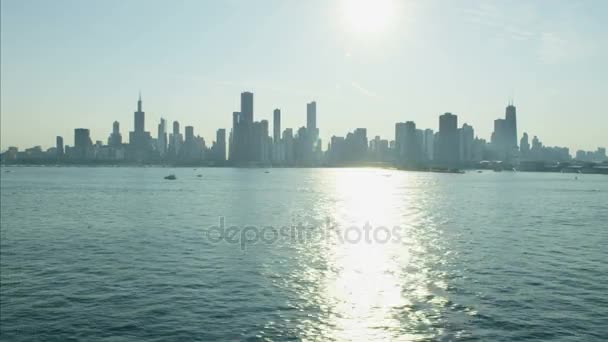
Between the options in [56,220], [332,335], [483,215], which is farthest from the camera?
[483,215]

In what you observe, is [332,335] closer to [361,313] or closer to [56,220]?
[361,313]

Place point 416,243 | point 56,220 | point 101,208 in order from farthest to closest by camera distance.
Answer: point 101,208
point 56,220
point 416,243

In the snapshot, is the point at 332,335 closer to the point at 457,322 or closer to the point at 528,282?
the point at 457,322

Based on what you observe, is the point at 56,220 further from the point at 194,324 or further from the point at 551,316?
the point at 551,316

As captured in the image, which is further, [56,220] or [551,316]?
[56,220]

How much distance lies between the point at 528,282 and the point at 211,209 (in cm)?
7627

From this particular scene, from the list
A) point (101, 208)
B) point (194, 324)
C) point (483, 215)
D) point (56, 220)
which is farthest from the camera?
point (101, 208)

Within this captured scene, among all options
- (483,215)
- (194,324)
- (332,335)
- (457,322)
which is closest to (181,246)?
(194,324)

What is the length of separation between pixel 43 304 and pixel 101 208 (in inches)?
2879

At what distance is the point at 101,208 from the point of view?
10506 cm

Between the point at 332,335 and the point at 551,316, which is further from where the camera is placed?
the point at 551,316

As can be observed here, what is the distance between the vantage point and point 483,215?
98312 mm

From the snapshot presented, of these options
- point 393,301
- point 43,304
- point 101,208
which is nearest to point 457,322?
point 393,301

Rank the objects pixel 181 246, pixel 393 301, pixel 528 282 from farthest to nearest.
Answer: pixel 181 246
pixel 528 282
pixel 393 301
